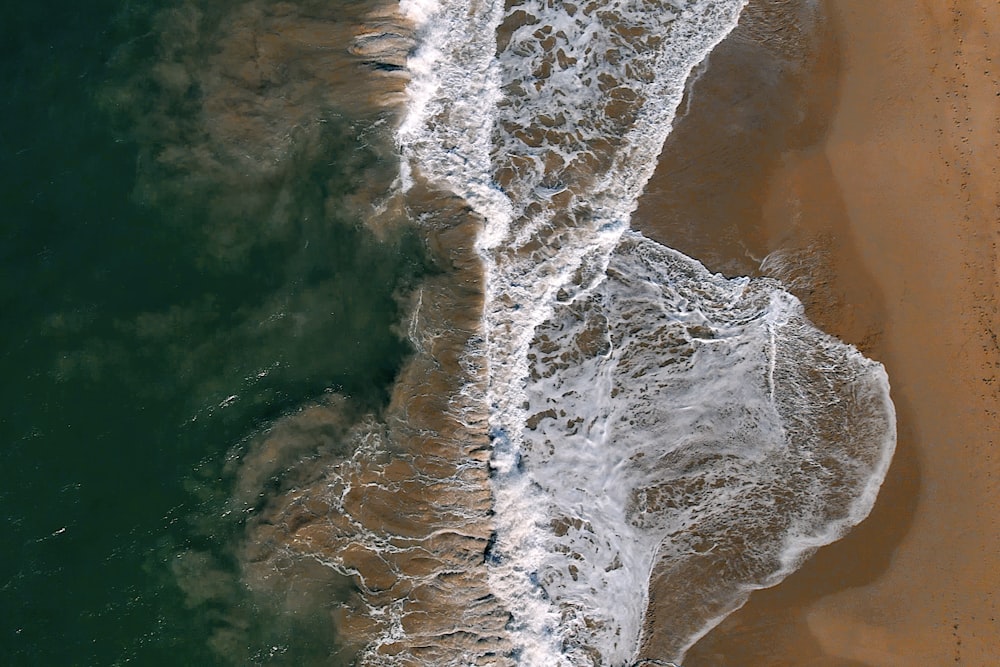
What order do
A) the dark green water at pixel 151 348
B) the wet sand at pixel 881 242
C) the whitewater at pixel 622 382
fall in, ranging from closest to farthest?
the wet sand at pixel 881 242 → the whitewater at pixel 622 382 → the dark green water at pixel 151 348

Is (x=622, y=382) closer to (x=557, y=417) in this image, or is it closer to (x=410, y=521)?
(x=557, y=417)

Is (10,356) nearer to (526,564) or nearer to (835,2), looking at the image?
(526,564)

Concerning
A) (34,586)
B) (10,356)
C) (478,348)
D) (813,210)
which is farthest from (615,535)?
(10,356)

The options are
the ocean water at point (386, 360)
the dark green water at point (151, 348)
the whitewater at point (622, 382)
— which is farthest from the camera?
the dark green water at point (151, 348)

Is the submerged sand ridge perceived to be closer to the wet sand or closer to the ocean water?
the ocean water

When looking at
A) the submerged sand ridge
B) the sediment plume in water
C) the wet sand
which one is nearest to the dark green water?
the sediment plume in water

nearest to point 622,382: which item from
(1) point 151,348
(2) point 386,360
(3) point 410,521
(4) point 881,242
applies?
(2) point 386,360

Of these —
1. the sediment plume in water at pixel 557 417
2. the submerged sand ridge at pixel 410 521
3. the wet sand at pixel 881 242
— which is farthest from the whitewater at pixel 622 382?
the wet sand at pixel 881 242

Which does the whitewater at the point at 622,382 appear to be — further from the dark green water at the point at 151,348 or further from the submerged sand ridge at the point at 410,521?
the dark green water at the point at 151,348

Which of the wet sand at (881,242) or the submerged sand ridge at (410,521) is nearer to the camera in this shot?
the wet sand at (881,242)
